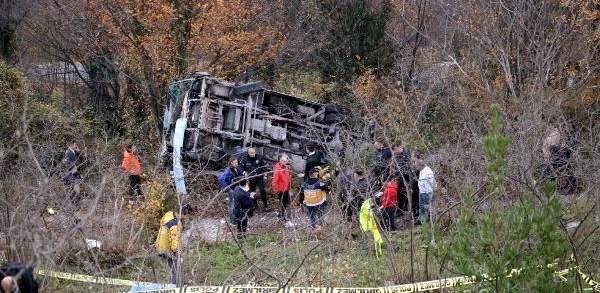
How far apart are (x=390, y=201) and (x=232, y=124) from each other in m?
6.15

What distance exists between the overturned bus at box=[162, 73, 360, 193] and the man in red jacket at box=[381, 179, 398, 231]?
4066mm

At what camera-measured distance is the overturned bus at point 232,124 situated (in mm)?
17266

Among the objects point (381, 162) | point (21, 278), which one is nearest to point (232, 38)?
point (381, 162)

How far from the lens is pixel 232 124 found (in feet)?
58.3

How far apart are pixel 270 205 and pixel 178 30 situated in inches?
298

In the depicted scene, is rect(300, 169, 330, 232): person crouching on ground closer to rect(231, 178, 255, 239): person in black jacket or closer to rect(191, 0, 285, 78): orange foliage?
rect(231, 178, 255, 239): person in black jacket

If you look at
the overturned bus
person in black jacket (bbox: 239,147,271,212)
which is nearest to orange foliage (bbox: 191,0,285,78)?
the overturned bus

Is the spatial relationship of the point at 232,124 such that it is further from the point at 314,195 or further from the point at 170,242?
the point at 170,242

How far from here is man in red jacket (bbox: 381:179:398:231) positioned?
12.5m

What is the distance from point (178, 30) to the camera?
2214 centimetres

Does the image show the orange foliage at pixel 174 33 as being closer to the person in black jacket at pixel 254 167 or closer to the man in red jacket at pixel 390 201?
the person in black jacket at pixel 254 167

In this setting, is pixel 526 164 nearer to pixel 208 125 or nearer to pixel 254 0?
pixel 208 125

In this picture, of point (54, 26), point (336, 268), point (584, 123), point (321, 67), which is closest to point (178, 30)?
point (321, 67)

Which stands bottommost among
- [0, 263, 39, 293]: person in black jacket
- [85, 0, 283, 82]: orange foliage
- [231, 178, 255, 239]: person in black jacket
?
[231, 178, 255, 239]: person in black jacket
